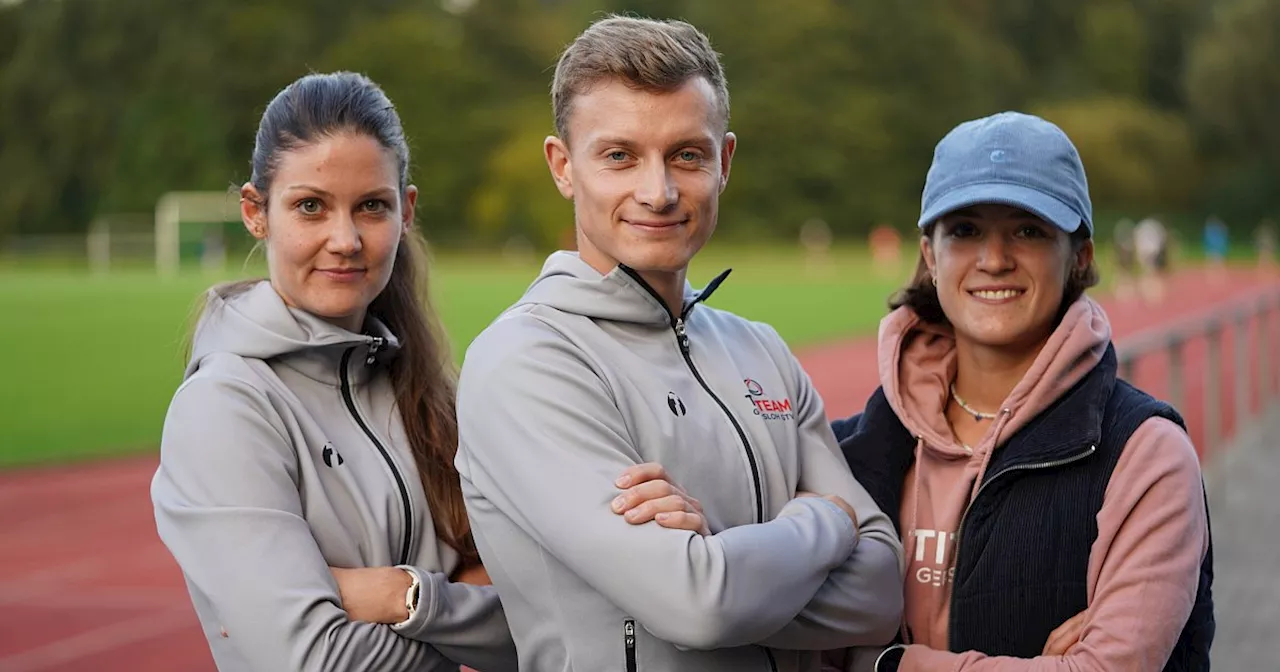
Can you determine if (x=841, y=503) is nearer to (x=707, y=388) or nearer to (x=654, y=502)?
(x=707, y=388)

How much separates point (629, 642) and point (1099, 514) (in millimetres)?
812

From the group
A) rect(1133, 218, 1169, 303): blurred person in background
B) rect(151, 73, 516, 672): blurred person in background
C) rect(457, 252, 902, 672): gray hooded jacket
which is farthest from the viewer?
rect(1133, 218, 1169, 303): blurred person in background

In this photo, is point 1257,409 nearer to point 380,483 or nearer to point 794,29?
point 380,483

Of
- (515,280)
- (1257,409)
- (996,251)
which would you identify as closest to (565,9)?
(515,280)

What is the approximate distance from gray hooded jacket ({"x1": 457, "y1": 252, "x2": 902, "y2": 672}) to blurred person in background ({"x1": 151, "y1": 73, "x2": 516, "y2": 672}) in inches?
10.0

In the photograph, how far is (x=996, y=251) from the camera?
8.69 feet

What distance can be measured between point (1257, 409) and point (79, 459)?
9.81 meters

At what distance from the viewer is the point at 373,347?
2762 mm

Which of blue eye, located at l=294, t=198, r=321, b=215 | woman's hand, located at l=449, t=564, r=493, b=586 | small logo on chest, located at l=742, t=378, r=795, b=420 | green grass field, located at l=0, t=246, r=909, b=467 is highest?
blue eye, located at l=294, t=198, r=321, b=215

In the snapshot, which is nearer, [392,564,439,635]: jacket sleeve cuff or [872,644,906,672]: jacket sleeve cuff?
[392,564,439,635]: jacket sleeve cuff

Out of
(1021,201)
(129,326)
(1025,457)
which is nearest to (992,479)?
(1025,457)

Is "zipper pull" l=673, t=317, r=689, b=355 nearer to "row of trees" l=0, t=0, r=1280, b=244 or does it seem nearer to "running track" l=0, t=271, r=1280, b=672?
"running track" l=0, t=271, r=1280, b=672

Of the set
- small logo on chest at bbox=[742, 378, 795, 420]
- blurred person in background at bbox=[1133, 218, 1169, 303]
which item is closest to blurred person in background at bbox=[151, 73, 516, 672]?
small logo on chest at bbox=[742, 378, 795, 420]

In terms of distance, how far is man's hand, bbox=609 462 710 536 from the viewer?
7.11ft
